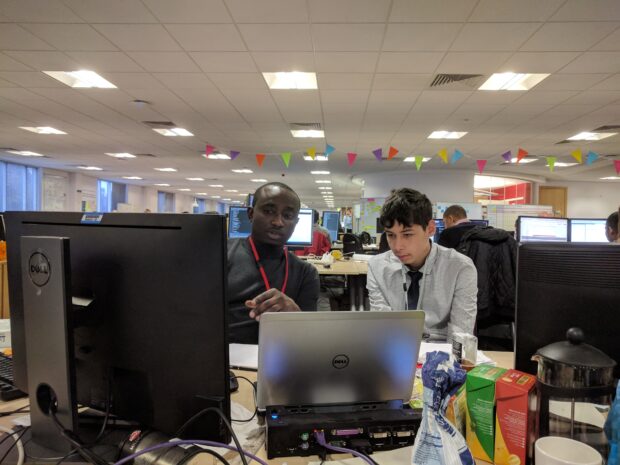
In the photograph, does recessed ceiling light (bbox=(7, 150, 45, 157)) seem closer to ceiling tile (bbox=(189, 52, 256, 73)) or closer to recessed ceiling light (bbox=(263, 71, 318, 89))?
ceiling tile (bbox=(189, 52, 256, 73))

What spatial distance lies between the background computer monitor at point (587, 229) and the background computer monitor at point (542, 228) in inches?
2.9

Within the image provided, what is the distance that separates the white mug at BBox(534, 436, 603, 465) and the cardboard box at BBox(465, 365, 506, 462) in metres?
0.10

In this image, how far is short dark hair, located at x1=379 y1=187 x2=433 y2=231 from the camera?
1.63m

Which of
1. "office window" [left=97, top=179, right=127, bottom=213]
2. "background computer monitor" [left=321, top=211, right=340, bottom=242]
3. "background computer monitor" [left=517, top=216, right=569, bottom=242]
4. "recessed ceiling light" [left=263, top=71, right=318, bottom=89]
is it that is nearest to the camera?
"recessed ceiling light" [left=263, top=71, right=318, bottom=89]

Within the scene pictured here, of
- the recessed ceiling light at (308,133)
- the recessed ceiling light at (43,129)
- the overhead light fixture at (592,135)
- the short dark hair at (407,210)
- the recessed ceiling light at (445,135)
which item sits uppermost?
the recessed ceiling light at (43,129)

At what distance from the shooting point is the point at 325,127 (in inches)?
257

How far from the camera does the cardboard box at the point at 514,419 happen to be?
688 mm

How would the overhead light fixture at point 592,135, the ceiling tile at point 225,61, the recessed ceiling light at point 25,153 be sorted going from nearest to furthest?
1. the ceiling tile at point 225,61
2. the overhead light fixture at point 592,135
3. the recessed ceiling light at point 25,153

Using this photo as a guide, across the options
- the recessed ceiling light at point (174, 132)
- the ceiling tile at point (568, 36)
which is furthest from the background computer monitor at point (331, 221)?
the ceiling tile at point (568, 36)

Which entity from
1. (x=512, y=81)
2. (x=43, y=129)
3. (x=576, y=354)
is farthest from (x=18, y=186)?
(x=576, y=354)

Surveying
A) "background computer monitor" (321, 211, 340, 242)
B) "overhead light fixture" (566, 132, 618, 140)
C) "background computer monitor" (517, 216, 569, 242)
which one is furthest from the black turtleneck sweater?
"overhead light fixture" (566, 132, 618, 140)

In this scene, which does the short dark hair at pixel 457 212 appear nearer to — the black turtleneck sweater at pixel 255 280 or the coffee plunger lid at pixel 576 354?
the black turtleneck sweater at pixel 255 280

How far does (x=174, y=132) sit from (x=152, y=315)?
23.0 ft

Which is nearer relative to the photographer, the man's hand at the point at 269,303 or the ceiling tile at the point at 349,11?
the man's hand at the point at 269,303
